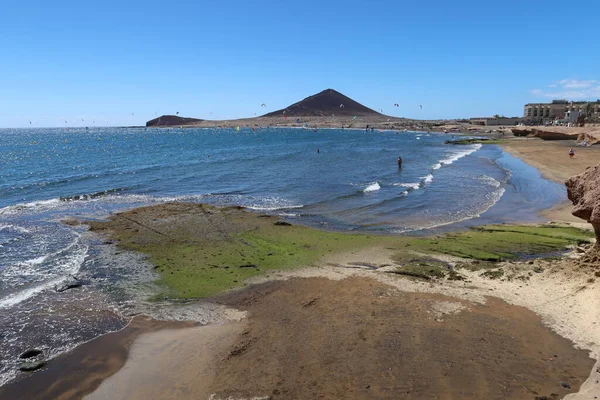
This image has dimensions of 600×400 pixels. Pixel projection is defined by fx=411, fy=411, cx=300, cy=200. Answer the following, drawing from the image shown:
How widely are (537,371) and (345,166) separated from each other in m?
41.5

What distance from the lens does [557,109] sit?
129 meters

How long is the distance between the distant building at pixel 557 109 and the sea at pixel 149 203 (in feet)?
246

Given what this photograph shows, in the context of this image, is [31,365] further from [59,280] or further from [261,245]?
[261,245]

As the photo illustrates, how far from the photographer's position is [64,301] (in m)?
12.6

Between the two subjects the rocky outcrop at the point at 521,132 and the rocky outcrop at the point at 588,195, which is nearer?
the rocky outcrop at the point at 588,195

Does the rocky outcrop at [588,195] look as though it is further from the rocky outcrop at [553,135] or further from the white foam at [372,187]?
the rocky outcrop at [553,135]

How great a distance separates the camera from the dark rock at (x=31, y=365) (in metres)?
9.27

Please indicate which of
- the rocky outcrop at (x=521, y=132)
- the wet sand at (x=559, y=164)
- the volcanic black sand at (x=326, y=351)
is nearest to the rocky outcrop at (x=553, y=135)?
the rocky outcrop at (x=521, y=132)

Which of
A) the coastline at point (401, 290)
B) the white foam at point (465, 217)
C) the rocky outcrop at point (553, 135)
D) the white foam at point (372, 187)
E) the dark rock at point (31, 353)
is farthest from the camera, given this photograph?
the rocky outcrop at point (553, 135)

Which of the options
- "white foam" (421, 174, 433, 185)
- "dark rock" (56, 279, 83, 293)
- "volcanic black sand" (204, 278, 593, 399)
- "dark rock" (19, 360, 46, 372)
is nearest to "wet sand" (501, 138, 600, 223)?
"white foam" (421, 174, 433, 185)

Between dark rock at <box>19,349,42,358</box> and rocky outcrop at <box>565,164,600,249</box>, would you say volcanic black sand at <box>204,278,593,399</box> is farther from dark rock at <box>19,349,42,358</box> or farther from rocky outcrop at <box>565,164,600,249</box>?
dark rock at <box>19,349,42,358</box>

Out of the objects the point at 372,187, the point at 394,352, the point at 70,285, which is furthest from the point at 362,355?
the point at 372,187

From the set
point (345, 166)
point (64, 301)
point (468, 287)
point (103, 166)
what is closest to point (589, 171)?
point (468, 287)

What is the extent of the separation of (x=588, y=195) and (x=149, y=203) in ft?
78.9
